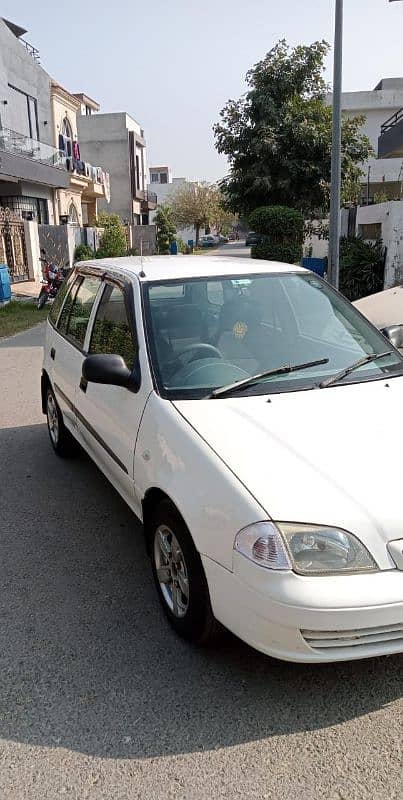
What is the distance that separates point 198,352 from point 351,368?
2.72ft

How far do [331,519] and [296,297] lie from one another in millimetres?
1990

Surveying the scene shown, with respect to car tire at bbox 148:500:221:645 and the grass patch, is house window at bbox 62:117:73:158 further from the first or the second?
car tire at bbox 148:500:221:645

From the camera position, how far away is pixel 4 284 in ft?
56.9

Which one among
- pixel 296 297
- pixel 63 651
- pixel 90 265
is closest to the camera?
pixel 63 651

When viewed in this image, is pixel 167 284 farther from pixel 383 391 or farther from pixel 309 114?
pixel 309 114

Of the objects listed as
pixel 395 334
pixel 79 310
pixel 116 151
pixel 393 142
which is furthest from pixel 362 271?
pixel 116 151

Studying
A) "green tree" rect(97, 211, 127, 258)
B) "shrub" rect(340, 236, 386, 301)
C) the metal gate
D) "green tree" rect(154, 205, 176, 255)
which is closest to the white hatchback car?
"shrub" rect(340, 236, 386, 301)

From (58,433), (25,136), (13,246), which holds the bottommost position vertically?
(58,433)

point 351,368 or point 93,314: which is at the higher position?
point 93,314

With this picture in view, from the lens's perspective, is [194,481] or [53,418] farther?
[53,418]

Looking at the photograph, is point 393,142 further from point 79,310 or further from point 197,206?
point 197,206

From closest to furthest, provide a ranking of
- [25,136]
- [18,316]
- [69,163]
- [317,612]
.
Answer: [317,612] → [18,316] → [25,136] → [69,163]

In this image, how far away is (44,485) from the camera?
5.06 meters

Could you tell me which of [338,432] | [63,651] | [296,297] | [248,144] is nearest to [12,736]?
[63,651]
